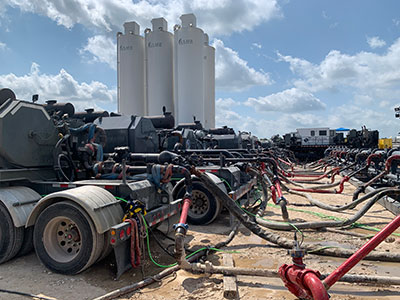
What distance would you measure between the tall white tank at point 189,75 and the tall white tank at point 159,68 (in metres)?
1.63

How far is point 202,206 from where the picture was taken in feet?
24.1

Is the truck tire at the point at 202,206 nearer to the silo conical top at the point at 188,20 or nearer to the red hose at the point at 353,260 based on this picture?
the red hose at the point at 353,260

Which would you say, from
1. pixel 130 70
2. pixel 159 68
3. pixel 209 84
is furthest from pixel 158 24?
pixel 209 84

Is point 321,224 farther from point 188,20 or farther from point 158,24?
point 158,24

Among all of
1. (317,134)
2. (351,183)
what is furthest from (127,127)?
(317,134)

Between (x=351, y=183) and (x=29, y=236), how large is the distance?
13.8 m

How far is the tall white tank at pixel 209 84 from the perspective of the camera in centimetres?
3119

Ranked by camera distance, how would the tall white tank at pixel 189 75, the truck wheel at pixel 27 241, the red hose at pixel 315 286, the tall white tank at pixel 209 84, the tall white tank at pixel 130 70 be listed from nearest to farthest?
the red hose at pixel 315 286 → the truck wheel at pixel 27 241 → the tall white tank at pixel 189 75 → the tall white tank at pixel 130 70 → the tall white tank at pixel 209 84

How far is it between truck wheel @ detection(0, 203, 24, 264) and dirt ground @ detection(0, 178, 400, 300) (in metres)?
0.18

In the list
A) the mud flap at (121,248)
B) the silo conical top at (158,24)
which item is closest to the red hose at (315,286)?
the mud flap at (121,248)

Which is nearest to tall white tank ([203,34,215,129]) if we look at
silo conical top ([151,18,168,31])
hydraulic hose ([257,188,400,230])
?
silo conical top ([151,18,168,31])

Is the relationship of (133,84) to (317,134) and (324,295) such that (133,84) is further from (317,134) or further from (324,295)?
(324,295)

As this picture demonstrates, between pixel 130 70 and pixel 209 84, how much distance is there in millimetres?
7280

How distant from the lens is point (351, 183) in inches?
Answer: 607
